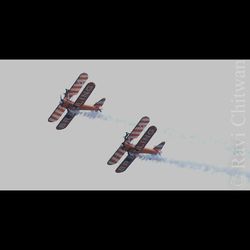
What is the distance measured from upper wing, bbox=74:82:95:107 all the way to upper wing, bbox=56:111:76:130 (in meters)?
0.75

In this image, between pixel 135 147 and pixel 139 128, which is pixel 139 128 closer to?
pixel 139 128

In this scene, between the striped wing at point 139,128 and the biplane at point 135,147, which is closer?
the striped wing at point 139,128

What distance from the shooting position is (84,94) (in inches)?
7072

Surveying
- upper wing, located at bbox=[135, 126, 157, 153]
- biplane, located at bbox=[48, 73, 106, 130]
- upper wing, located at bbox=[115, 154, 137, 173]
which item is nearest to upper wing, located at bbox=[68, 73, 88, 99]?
biplane, located at bbox=[48, 73, 106, 130]

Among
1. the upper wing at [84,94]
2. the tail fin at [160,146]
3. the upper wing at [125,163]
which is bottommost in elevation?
the upper wing at [125,163]

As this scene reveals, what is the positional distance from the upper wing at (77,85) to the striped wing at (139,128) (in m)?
3.73

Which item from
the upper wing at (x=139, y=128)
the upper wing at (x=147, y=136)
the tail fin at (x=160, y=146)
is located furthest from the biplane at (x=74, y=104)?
the tail fin at (x=160, y=146)

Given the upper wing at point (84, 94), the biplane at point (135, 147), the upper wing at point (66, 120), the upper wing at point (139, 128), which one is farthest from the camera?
the upper wing at point (66, 120)

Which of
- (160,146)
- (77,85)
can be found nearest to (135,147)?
(160,146)

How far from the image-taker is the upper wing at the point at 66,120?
180750mm

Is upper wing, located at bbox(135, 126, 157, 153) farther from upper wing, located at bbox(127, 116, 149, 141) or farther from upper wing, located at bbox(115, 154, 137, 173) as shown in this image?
upper wing, located at bbox(115, 154, 137, 173)

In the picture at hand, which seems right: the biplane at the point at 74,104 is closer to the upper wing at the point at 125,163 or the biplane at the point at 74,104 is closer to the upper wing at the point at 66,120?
the upper wing at the point at 66,120
